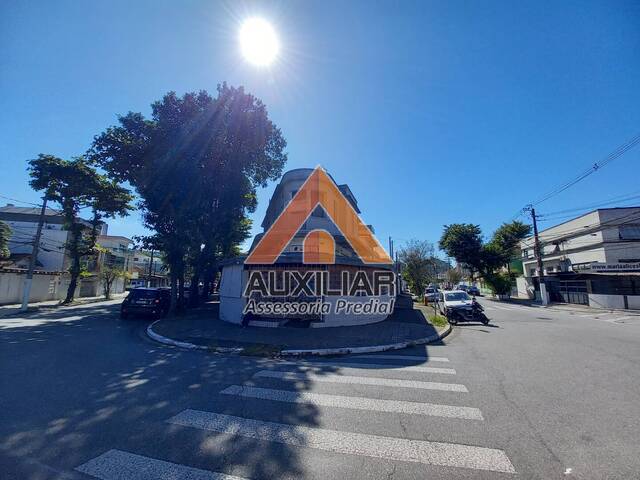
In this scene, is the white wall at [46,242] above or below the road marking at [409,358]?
above

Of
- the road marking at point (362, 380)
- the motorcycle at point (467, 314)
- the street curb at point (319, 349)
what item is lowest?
the street curb at point (319, 349)

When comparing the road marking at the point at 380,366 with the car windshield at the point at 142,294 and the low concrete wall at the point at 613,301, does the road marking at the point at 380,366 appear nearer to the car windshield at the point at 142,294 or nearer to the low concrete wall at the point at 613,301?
the car windshield at the point at 142,294

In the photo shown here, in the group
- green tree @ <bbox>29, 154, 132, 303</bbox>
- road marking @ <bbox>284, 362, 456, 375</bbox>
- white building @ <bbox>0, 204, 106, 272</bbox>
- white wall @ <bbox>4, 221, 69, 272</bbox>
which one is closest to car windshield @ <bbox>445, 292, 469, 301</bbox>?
road marking @ <bbox>284, 362, 456, 375</bbox>

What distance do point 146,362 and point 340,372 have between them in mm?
4661

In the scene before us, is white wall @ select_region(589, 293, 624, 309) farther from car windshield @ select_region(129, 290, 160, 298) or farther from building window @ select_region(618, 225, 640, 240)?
car windshield @ select_region(129, 290, 160, 298)

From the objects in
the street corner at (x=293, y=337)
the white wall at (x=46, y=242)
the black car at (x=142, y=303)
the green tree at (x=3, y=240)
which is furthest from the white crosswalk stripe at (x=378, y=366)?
the white wall at (x=46, y=242)

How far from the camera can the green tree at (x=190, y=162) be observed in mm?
16047

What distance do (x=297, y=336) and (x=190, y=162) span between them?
11.9 meters

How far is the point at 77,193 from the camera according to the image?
22.4m

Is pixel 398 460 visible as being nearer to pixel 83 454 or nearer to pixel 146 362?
pixel 83 454

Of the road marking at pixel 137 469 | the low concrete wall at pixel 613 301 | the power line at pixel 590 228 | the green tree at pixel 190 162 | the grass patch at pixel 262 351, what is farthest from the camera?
the power line at pixel 590 228

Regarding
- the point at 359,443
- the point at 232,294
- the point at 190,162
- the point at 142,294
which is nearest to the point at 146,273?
the point at 142,294

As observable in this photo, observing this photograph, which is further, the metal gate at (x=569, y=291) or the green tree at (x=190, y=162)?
the metal gate at (x=569, y=291)

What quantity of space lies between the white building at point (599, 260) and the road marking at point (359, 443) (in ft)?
92.0
